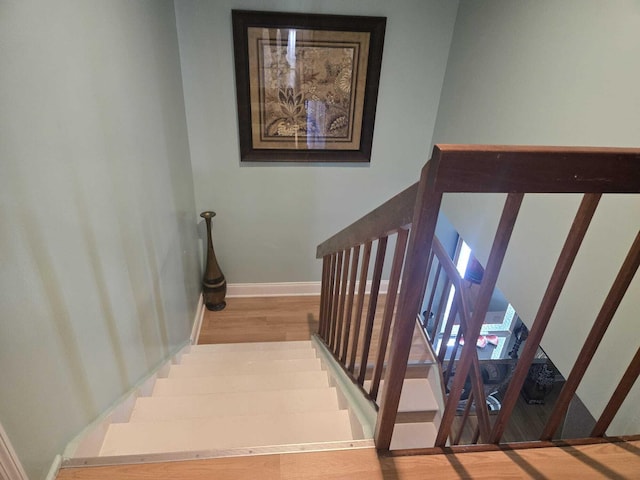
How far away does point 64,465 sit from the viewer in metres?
1.09

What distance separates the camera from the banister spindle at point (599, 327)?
2.87ft

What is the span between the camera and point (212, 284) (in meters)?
3.39

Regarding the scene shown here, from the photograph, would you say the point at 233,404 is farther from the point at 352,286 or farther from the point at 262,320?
the point at 262,320

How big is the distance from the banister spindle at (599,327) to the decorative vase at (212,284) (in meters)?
2.67

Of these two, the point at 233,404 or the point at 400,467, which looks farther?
the point at 233,404

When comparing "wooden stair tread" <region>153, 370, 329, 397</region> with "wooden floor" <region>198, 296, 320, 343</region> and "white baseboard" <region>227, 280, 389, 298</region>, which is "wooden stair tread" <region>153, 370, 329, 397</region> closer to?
"wooden floor" <region>198, 296, 320, 343</region>

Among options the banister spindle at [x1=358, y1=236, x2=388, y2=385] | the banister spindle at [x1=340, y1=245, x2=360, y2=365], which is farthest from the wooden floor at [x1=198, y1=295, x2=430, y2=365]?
the banister spindle at [x1=358, y1=236, x2=388, y2=385]

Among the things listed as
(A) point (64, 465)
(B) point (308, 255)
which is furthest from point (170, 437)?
(B) point (308, 255)

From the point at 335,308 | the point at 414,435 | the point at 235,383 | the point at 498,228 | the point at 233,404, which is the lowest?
the point at 414,435

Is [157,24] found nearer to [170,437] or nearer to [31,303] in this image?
[31,303]

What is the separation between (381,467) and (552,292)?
24.8 inches

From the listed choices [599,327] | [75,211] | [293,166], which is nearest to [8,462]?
[75,211]

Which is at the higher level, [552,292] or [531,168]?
[531,168]

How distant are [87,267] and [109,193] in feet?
1.11
